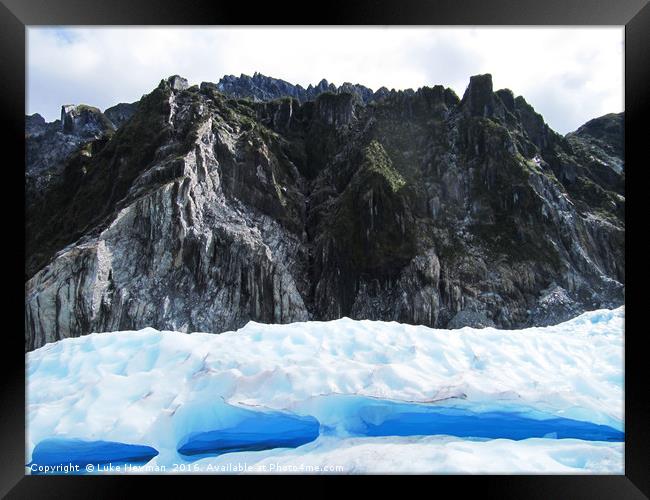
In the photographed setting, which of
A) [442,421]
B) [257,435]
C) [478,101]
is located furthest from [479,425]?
[478,101]

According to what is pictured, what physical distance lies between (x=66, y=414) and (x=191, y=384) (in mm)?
1654

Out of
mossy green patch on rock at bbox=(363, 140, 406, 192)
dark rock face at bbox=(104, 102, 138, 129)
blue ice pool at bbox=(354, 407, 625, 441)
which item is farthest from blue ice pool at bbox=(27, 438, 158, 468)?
mossy green patch on rock at bbox=(363, 140, 406, 192)

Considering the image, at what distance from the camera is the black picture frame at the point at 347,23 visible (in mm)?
4965

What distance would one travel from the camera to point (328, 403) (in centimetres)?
595

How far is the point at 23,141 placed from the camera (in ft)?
17.2

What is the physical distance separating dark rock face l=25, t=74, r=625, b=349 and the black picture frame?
15.5 meters

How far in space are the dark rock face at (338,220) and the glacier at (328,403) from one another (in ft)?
48.4

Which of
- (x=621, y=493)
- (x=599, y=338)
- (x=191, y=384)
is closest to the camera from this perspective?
(x=621, y=493)

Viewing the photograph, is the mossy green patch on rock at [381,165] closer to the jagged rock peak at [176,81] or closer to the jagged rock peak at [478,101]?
the jagged rock peak at [478,101]

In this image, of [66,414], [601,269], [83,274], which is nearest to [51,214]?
[83,274]

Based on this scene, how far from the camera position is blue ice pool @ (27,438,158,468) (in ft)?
18.5

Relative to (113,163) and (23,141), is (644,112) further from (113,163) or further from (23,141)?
(113,163)

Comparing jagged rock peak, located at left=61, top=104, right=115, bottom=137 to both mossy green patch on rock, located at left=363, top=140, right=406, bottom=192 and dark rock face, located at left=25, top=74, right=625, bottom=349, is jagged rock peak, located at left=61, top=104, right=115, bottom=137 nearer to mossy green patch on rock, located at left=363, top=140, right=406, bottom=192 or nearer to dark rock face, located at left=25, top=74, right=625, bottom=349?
dark rock face, located at left=25, top=74, right=625, bottom=349

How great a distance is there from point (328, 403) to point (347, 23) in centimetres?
470
